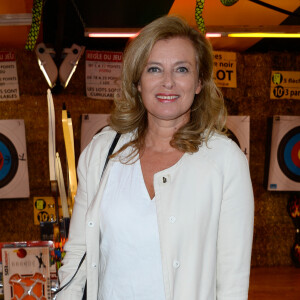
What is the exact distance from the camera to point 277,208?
11.4 ft

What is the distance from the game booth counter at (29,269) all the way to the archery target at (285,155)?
2.11 metres

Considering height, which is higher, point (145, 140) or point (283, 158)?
point (145, 140)

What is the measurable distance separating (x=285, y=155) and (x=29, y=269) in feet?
7.57

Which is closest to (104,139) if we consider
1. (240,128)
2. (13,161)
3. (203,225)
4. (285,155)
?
(203,225)

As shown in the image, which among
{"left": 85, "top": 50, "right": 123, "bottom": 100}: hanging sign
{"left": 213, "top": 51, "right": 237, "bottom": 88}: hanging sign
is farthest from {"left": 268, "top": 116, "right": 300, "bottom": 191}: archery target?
{"left": 85, "top": 50, "right": 123, "bottom": 100}: hanging sign

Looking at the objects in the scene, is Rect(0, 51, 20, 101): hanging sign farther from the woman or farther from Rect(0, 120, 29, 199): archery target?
the woman

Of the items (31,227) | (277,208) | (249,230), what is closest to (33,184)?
(31,227)

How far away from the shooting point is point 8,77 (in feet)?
10.7

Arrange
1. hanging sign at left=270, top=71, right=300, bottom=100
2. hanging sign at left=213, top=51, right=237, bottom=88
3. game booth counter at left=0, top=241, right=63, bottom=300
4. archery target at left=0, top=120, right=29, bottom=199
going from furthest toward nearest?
hanging sign at left=270, top=71, right=300, bottom=100 → hanging sign at left=213, top=51, right=237, bottom=88 → archery target at left=0, top=120, right=29, bottom=199 → game booth counter at left=0, top=241, right=63, bottom=300

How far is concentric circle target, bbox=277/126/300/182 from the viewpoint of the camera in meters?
3.51

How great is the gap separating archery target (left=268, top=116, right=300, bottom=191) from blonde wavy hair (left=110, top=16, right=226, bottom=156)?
7.70 ft

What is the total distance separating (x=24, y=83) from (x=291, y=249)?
82.1 inches

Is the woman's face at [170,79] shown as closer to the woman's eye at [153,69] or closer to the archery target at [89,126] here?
the woman's eye at [153,69]

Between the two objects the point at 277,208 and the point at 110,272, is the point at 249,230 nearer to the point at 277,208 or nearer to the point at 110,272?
the point at 110,272
